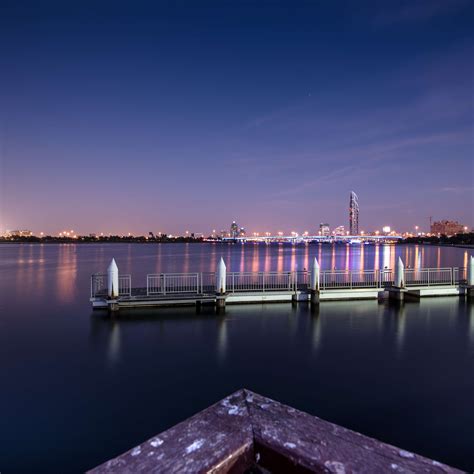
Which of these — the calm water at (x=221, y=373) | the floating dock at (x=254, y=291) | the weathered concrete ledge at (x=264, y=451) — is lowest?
the calm water at (x=221, y=373)

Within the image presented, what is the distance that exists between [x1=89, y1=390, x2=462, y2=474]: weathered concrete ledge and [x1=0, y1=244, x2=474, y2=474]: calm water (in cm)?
533

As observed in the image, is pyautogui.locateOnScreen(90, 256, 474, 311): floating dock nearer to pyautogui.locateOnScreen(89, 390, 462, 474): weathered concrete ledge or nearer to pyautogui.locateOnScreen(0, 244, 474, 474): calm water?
pyautogui.locateOnScreen(0, 244, 474, 474): calm water

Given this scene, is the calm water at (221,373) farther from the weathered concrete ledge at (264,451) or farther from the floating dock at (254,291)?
the weathered concrete ledge at (264,451)

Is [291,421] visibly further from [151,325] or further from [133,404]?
[151,325]

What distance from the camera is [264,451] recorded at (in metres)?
1.95

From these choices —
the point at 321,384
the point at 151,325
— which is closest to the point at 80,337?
the point at 151,325

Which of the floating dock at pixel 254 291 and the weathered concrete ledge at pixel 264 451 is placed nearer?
the weathered concrete ledge at pixel 264 451

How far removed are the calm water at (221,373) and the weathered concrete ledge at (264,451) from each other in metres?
5.33

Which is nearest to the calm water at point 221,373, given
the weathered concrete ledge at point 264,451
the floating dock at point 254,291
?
the floating dock at point 254,291

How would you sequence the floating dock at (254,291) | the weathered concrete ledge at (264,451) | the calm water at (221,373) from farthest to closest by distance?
the floating dock at (254,291)
the calm water at (221,373)
the weathered concrete ledge at (264,451)

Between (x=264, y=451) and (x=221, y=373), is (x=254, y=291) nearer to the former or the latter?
(x=221, y=373)

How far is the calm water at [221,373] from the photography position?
6844mm

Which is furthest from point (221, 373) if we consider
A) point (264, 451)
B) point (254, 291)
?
point (254, 291)

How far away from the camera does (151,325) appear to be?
14781 millimetres
